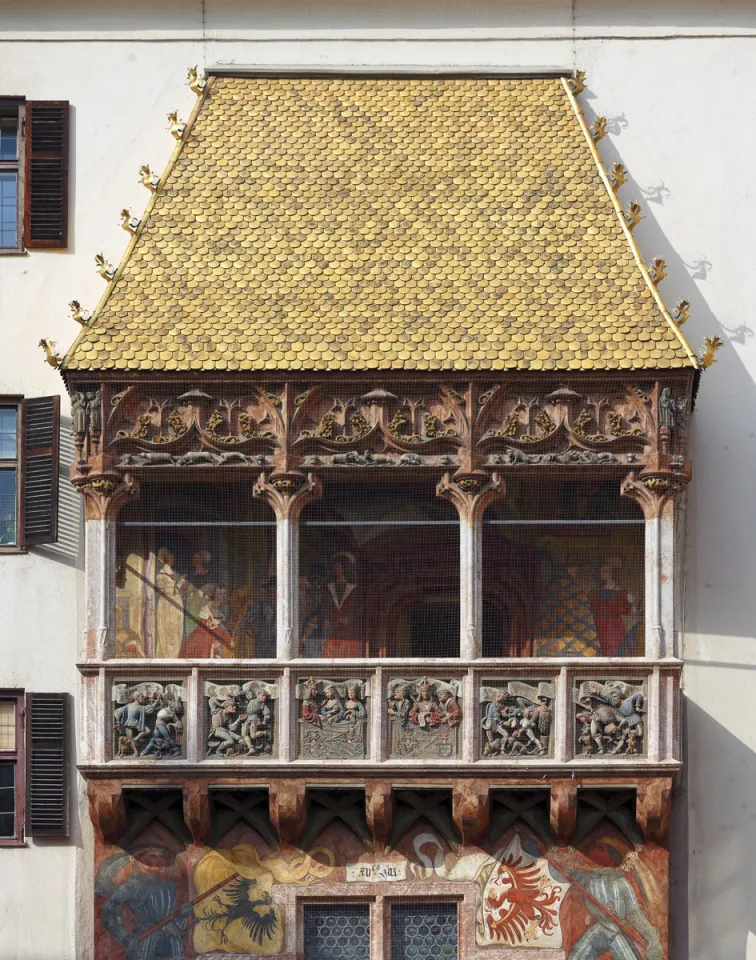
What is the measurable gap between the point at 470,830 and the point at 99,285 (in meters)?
6.97

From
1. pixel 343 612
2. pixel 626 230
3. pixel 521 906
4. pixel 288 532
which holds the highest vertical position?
pixel 626 230

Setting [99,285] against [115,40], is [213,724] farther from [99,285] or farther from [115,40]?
[115,40]

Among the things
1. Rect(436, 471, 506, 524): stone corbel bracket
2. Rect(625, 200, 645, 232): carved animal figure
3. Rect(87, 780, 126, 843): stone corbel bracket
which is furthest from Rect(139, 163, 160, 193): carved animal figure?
Rect(87, 780, 126, 843): stone corbel bracket

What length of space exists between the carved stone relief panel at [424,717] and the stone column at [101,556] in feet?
9.18

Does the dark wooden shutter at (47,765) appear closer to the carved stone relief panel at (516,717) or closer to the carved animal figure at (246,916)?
the carved animal figure at (246,916)

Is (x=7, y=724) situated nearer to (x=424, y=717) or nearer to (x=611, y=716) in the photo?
(x=424, y=717)

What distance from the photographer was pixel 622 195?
26703 mm

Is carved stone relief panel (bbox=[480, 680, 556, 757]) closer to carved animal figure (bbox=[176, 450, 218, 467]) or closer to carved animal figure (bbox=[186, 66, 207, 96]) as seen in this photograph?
carved animal figure (bbox=[176, 450, 218, 467])

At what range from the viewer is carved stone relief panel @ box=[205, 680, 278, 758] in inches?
953

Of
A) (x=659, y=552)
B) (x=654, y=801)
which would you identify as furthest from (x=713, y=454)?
(x=654, y=801)

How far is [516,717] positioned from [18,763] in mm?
5137

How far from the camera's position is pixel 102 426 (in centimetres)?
2466

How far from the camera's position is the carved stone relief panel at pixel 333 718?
2422 centimetres

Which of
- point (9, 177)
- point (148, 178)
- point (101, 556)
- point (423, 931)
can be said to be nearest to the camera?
point (101, 556)
